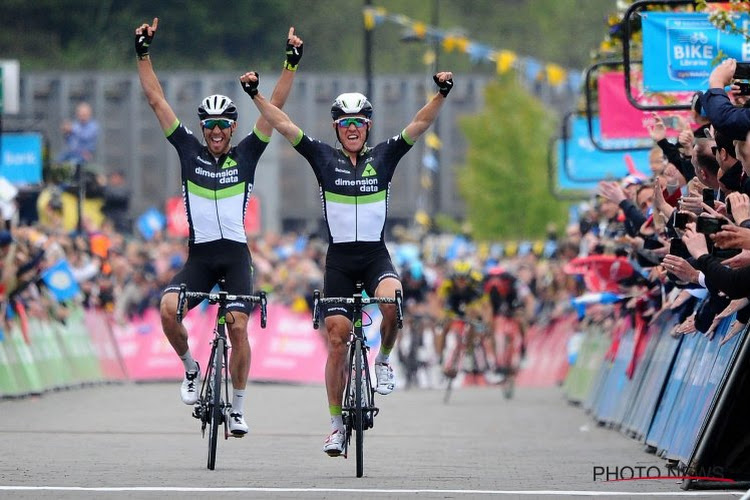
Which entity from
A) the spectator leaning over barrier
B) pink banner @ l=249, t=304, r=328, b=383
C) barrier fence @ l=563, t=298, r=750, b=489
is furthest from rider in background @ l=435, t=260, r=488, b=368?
the spectator leaning over barrier

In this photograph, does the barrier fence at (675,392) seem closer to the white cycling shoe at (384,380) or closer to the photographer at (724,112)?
the photographer at (724,112)

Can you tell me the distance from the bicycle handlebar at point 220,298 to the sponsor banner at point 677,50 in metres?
4.41

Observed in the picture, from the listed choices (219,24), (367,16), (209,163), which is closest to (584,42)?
(219,24)

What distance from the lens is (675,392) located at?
45.2 ft

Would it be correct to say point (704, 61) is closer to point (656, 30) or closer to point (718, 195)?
point (656, 30)

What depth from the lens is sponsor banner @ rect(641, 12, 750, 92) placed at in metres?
16.0

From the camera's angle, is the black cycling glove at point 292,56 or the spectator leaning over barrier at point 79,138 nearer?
the black cycling glove at point 292,56

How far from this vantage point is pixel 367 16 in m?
33.2

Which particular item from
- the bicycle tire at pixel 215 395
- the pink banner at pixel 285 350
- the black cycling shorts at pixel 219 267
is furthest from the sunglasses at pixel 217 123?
the pink banner at pixel 285 350

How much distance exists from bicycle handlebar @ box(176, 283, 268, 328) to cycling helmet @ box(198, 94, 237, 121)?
125cm

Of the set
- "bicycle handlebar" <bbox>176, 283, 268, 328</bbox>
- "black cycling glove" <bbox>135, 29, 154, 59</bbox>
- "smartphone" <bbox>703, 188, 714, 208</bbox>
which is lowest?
"bicycle handlebar" <bbox>176, 283, 268, 328</bbox>

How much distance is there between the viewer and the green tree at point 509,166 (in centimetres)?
6969

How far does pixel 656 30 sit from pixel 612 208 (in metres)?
3.47

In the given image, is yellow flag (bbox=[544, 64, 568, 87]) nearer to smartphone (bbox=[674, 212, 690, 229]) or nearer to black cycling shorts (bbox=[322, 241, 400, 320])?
black cycling shorts (bbox=[322, 241, 400, 320])
